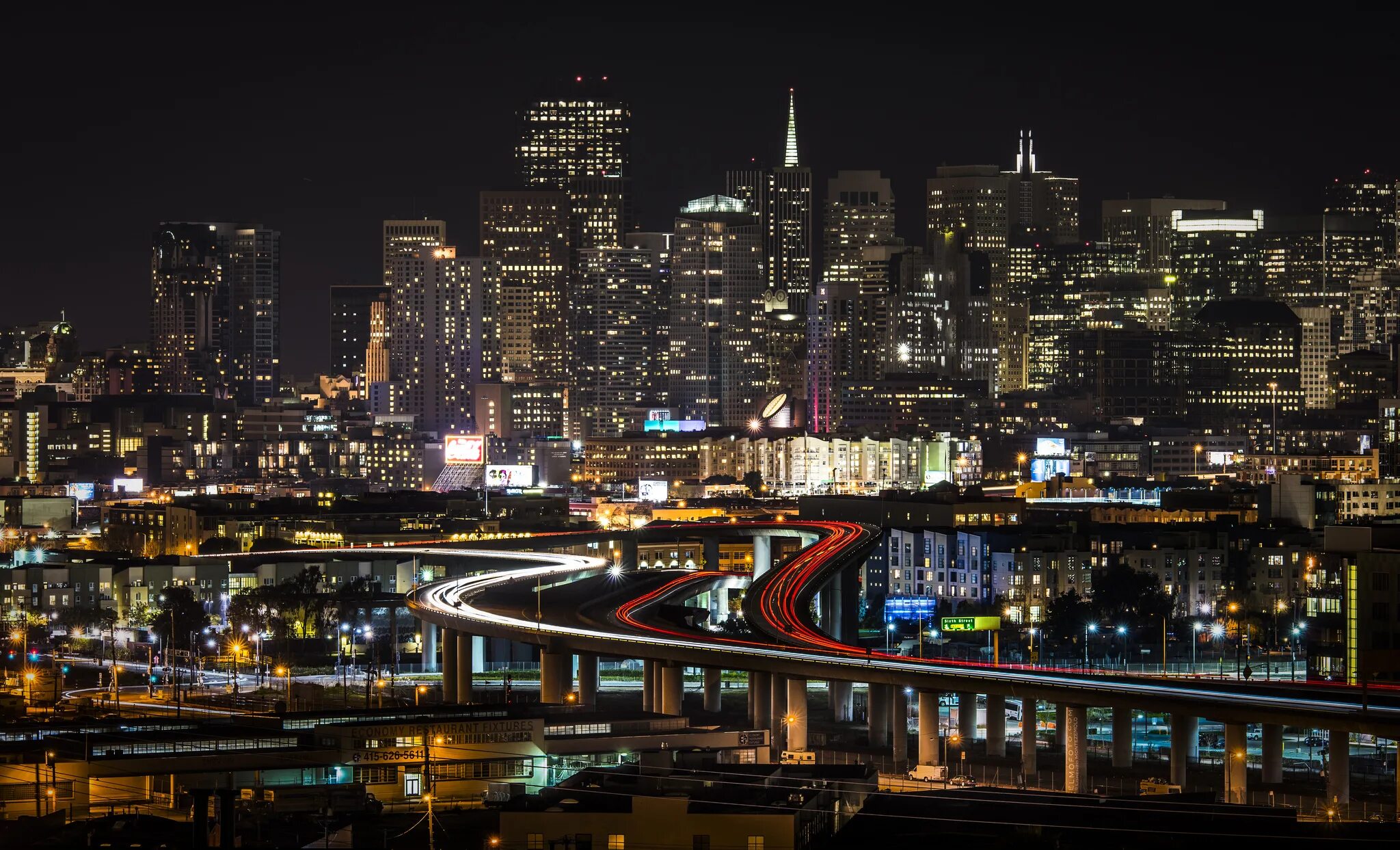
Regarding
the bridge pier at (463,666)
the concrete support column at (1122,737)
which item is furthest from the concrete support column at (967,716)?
the bridge pier at (463,666)

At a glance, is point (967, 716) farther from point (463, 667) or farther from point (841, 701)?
point (463, 667)

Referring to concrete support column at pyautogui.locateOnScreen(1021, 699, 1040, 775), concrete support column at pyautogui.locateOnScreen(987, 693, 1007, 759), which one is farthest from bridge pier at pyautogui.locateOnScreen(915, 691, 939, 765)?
concrete support column at pyautogui.locateOnScreen(1021, 699, 1040, 775)

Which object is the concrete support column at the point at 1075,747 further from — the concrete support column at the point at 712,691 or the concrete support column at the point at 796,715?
the concrete support column at the point at 712,691

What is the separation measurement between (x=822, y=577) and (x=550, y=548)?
130 ft

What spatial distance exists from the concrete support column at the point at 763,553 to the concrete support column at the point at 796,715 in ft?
233

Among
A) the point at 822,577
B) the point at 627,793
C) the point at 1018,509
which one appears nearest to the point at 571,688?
the point at 822,577

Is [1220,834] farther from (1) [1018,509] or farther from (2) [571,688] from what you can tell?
(1) [1018,509]

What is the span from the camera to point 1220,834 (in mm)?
59938

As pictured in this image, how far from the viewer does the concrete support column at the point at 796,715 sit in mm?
90938

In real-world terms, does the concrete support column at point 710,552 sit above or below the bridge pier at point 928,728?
above

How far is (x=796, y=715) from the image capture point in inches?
3617

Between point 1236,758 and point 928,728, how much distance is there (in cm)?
1169

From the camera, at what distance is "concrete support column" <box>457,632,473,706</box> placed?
106 meters

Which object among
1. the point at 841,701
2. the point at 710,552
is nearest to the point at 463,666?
the point at 841,701
